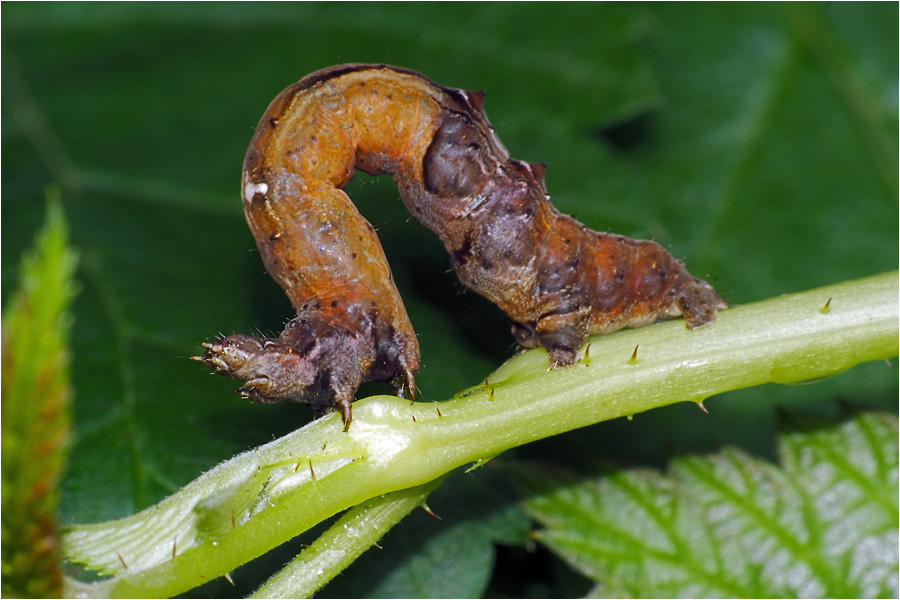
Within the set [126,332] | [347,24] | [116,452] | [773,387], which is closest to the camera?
[116,452]

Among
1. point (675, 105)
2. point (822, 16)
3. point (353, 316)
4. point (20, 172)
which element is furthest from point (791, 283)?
point (20, 172)

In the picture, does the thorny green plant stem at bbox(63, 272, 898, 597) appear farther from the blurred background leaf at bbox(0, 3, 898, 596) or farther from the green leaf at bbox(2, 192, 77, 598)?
the blurred background leaf at bbox(0, 3, 898, 596)

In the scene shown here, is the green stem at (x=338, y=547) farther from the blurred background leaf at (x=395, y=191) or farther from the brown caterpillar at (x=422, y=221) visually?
the blurred background leaf at (x=395, y=191)

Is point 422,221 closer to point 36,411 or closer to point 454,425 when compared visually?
point 454,425

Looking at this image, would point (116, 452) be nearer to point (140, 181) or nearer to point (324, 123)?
point (324, 123)

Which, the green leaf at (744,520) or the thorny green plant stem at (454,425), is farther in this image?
the green leaf at (744,520)

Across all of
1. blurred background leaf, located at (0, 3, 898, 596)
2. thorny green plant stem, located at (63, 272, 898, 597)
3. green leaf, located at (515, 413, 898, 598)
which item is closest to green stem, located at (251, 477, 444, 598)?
thorny green plant stem, located at (63, 272, 898, 597)

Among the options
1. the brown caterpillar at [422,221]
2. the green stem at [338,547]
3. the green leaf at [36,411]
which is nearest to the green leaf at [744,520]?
the brown caterpillar at [422,221]
